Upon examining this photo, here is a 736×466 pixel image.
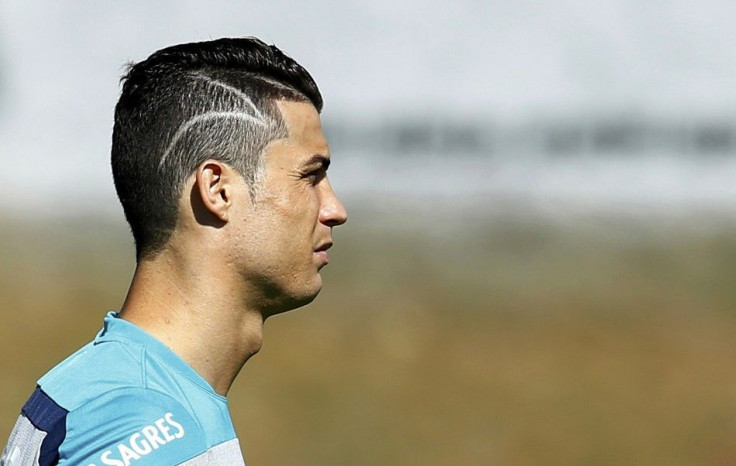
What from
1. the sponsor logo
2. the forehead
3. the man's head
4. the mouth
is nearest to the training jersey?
the sponsor logo

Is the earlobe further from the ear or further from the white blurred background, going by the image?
the white blurred background

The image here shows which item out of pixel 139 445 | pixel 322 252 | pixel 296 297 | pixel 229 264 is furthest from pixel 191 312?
pixel 139 445

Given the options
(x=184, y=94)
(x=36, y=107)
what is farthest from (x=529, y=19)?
(x=184, y=94)

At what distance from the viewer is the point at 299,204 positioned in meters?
2.67

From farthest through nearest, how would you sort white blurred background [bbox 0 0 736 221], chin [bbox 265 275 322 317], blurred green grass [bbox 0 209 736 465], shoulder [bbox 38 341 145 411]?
white blurred background [bbox 0 0 736 221] < blurred green grass [bbox 0 209 736 465] < chin [bbox 265 275 322 317] < shoulder [bbox 38 341 145 411]

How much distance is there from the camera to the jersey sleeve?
2145 millimetres

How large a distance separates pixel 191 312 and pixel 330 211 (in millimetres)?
412

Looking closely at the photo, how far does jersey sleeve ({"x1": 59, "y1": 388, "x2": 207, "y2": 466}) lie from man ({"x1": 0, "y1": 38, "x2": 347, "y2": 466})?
7 centimetres

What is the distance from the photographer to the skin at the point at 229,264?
8.36 feet

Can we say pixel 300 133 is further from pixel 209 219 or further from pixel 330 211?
pixel 209 219

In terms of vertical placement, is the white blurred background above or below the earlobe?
above

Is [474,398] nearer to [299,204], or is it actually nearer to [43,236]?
[43,236]

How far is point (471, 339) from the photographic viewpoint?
40.1 ft

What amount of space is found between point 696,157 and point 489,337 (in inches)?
109
